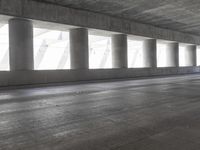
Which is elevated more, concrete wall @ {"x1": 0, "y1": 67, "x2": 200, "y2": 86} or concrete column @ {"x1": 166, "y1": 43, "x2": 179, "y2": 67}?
concrete column @ {"x1": 166, "y1": 43, "x2": 179, "y2": 67}

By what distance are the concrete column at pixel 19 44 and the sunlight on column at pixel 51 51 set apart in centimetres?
2005

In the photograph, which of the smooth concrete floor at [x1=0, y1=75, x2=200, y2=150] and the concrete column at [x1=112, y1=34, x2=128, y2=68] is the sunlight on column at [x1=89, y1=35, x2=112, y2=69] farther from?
the smooth concrete floor at [x1=0, y1=75, x2=200, y2=150]

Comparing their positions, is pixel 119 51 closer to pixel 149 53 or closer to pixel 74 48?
pixel 149 53

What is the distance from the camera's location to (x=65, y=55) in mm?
38281

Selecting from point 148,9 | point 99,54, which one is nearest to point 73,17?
point 148,9

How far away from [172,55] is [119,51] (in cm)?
1141

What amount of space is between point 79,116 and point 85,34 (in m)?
14.3

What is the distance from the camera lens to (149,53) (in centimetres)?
2567

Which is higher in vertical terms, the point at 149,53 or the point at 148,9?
the point at 148,9

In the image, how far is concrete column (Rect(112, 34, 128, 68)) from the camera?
72.3 feet

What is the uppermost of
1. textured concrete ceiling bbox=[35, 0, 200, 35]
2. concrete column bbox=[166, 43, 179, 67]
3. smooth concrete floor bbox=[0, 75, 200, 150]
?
textured concrete ceiling bbox=[35, 0, 200, 35]

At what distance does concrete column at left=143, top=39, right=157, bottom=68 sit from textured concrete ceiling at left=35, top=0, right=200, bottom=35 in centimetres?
268

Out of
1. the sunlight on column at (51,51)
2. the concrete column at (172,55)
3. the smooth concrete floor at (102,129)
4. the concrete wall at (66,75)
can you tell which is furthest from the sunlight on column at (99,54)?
the smooth concrete floor at (102,129)

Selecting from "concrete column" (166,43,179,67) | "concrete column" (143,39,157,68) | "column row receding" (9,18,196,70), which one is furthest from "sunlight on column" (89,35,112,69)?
"column row receding" (9,18,196,70)
